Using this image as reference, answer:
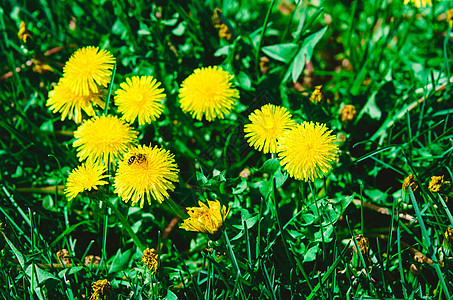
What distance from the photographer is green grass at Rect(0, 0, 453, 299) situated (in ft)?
4.00

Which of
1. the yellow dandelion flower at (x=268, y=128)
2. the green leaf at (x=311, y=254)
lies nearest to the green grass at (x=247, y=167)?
the green leaf at (x=311, y=254)

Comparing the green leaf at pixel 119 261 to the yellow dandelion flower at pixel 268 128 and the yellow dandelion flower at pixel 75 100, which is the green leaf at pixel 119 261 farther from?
the yellow dandelion flower at pixel 268 128

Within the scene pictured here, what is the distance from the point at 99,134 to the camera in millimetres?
1229

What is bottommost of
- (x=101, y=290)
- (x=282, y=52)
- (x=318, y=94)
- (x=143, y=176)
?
(x=101, y=290)

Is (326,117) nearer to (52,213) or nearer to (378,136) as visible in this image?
(378,136)

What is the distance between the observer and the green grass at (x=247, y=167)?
1.22 meters

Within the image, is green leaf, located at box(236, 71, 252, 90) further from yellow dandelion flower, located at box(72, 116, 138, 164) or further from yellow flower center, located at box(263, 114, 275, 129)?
yellow dandelion flower, located at box(72, 116, 138, 164)

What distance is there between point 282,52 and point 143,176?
0.90 meters

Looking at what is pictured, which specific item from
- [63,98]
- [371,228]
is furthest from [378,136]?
[63,98]

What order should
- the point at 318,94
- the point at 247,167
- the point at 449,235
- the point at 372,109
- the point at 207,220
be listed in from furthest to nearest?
the point at 372,109
the point at 247,167
the point at 318,94
the point at 449,235
the point at 207,220

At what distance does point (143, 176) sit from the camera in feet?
3.65

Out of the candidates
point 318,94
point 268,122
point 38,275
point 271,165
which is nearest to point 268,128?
point 268,122

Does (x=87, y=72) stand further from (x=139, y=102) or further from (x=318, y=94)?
(x=318, y=94)

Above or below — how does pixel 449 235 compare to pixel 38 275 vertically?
above
